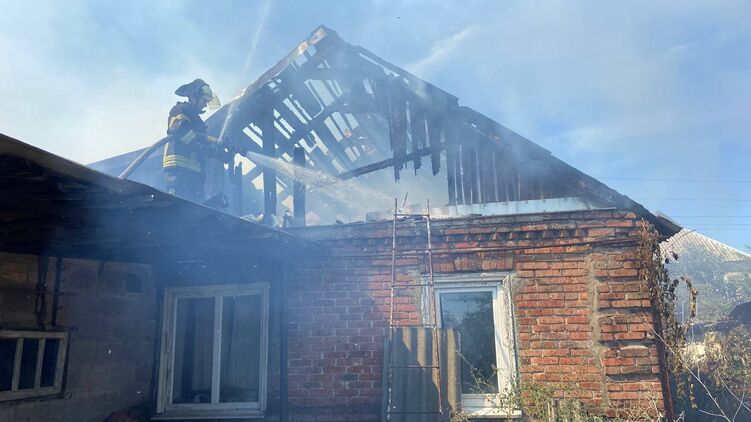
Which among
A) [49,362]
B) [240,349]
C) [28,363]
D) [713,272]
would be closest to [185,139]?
[240,349]

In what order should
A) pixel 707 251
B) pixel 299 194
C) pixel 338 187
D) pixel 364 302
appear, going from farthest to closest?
pixel 707 251 → pixel 338 187 → pixel 299 194 → pixel 364 302

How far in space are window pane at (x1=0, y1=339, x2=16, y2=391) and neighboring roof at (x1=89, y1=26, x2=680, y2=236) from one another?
14.8 feet

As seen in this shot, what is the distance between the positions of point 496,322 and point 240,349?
3.29 m

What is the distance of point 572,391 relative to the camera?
5215 mm

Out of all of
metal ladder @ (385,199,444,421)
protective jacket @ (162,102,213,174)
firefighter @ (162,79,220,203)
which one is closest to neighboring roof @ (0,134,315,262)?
metal ladder @ (385,199,444,421)

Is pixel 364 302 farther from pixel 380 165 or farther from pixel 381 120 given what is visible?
pixel 381 120

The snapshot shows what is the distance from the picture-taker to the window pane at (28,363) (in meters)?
4.98

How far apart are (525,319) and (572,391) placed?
2.85 ft

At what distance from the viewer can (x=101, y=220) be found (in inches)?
161

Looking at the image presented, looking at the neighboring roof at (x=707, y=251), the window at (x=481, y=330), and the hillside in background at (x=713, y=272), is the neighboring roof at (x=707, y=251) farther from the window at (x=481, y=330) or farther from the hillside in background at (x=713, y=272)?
the window at (x=481, y=330)

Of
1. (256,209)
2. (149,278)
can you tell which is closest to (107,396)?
(149,278)

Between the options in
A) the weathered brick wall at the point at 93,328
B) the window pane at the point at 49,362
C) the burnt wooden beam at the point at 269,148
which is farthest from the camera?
the burnt wooden beam at the point at 269,148

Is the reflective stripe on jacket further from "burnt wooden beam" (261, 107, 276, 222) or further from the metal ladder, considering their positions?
the metal ladder

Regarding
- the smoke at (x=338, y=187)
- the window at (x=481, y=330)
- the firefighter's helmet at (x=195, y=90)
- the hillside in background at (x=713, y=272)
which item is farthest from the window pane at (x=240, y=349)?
the hillside in background at (x=713, y=272)
